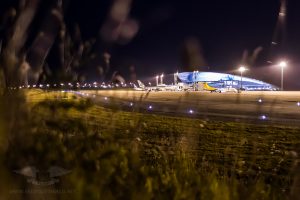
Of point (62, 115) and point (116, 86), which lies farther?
point (116, 86)

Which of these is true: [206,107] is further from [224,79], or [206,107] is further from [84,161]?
[224,79]

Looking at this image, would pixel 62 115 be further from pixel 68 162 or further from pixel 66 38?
pixel 66 38

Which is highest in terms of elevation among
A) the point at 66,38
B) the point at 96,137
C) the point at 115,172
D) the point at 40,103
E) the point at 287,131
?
the point at 66,38

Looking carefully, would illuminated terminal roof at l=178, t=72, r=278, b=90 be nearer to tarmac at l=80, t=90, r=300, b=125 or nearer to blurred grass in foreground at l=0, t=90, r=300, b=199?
tarmac at l=80, t=90, r=300, b=125

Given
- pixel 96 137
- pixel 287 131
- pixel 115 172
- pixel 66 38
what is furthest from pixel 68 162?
pixel 287 131

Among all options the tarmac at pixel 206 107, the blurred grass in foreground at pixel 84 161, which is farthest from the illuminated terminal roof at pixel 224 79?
the blurred grass in foreground at pixel 84 161

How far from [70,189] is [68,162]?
24.9 inches

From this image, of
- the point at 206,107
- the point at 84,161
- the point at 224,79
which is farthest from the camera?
the point at 224,79

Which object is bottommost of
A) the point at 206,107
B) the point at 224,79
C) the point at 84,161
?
the point at 206,107

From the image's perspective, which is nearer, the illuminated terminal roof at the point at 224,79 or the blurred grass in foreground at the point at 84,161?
the blurred grass in foreground at the point at 84,161

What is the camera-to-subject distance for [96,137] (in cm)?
450

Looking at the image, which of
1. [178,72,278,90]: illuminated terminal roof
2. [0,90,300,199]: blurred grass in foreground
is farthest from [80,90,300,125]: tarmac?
[178,72,278,90]: illuminated terminal roof

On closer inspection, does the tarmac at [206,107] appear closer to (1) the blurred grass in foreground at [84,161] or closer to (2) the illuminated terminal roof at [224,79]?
(1) the blurred grass in foreground at [84,161]

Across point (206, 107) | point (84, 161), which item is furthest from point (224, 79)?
point (84, 161)
